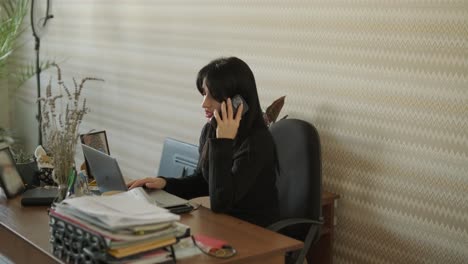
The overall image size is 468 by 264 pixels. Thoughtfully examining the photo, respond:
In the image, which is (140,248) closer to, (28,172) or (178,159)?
(28,172)

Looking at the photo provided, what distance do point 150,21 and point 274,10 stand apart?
1.09 m

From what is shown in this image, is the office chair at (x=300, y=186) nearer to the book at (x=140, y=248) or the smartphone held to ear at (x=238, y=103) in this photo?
the smartphone held to ear at (x=238, y=103)

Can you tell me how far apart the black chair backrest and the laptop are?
433 mm

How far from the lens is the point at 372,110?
2668mm

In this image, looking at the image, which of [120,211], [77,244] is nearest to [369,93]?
[120,211]

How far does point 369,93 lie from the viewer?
268cm

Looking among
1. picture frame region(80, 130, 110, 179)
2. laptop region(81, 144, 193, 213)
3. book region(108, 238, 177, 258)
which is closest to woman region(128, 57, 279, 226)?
laptop region(81, 144, 193, 213)

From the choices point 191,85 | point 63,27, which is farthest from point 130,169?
point 63,27

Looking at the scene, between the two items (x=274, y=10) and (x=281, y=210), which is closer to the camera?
(x=281, y=210)

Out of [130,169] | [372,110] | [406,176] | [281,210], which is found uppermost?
[372,110]

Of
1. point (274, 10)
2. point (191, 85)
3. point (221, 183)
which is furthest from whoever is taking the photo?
point (191, 85)

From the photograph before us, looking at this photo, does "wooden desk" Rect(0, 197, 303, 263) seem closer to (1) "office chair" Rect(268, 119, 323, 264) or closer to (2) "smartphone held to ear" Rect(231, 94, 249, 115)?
(1) "office chair" Rect(268, 119, 323, 264)

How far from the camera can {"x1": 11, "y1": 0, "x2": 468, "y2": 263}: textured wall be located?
7.95 feet

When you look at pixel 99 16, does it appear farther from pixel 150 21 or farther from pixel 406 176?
pixel 406 176
